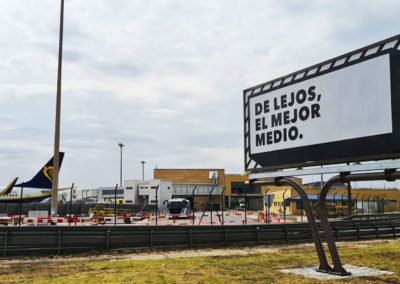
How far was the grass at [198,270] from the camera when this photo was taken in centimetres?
968

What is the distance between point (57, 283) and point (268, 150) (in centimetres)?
644

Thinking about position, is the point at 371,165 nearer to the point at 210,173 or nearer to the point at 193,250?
the point at 193,250

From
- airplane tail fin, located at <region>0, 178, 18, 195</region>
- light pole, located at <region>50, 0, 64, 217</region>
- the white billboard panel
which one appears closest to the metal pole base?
the white billboard panel

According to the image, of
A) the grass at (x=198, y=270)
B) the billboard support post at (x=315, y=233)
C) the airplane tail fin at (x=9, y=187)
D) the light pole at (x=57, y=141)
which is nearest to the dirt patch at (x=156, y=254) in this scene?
the grass at (x=198, y=270)

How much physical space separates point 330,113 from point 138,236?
9.18 metres

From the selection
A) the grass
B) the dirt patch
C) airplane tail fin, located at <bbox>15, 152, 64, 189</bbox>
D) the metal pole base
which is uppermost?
airplane tail fin, located at <bbox>15, 152, 64, 189</bbox>

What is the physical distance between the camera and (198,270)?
36.6 ft

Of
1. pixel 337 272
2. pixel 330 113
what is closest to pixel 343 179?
pixel 330 113

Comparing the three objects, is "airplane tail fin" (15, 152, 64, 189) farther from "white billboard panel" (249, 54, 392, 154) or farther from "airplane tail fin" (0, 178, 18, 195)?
"white billboard panel" (249, 54, 392, 154)

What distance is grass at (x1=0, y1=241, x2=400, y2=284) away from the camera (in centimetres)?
968

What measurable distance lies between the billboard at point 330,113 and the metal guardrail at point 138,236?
5819mm

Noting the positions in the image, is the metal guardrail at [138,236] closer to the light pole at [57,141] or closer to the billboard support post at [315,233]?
the billboard support post at [315,233]

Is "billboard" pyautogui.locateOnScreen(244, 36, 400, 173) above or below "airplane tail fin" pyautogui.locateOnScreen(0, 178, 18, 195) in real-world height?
above

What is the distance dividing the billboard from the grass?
296 centimetres
